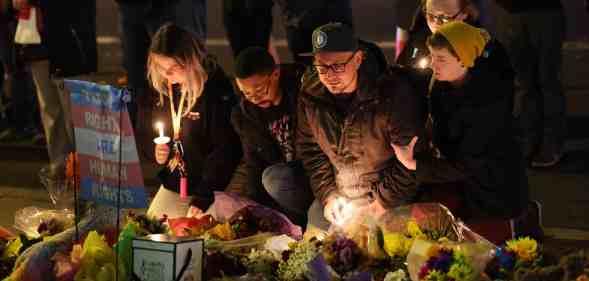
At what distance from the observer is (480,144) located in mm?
4906

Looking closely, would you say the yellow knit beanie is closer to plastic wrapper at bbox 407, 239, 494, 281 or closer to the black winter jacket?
plastic wrapper at bbox 407, 239, 494, 281

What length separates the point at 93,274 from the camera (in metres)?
4.40

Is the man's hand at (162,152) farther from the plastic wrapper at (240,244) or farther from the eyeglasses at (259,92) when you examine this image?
the plastic wrapper at (240,244)

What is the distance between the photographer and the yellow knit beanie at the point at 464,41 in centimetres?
485

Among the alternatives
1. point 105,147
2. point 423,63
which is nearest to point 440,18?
point 423,63

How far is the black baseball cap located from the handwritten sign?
2.99ft

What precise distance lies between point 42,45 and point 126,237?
9.81 ft

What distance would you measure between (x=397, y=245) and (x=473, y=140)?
0.65 metres

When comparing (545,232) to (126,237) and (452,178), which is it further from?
(126,237)

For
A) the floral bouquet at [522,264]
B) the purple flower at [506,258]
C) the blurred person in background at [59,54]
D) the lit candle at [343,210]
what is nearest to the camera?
the floral bouquet at [522,264]

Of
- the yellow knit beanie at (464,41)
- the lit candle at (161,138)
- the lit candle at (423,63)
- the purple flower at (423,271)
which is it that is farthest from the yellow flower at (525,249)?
the lit candle at (161,138)

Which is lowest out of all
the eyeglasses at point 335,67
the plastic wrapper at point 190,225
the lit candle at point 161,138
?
the plastic wrapper at point 190,225

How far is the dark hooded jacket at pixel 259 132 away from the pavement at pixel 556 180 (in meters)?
0.60

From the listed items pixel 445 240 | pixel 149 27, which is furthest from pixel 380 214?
pixel 149 27
